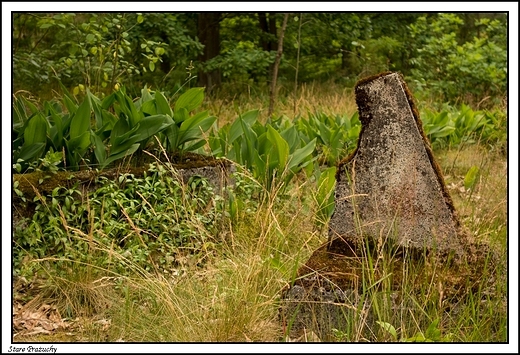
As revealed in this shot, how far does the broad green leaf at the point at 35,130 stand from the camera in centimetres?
499

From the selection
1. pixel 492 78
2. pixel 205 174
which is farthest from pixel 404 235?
pixel 492 78

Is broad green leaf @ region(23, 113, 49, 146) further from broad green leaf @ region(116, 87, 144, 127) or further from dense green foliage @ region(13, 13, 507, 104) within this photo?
dense green foliage @ region(13, 13, 507, 104)

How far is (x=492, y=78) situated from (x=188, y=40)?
523 cm

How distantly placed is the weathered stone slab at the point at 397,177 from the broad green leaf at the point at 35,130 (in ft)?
7.47

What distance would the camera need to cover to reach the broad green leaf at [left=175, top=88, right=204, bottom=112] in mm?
5828

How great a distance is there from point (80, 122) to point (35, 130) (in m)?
0.31

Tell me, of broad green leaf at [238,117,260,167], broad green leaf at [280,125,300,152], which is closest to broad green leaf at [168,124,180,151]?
broad green leaf at [238,117,260,167]

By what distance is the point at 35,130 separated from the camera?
501cm

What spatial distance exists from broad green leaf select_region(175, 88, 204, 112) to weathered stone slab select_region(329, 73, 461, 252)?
224 centimetres

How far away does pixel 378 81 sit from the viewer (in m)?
3.84

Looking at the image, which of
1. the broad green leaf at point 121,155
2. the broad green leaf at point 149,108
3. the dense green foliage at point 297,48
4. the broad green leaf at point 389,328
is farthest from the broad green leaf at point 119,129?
the dense green foliage at point 297,48

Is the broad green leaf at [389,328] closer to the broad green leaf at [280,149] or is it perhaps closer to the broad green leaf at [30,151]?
the broad green leaf at [280,149]

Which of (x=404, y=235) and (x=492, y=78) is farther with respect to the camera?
(x=492, y=78)

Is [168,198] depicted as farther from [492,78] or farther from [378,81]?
[492,78]
